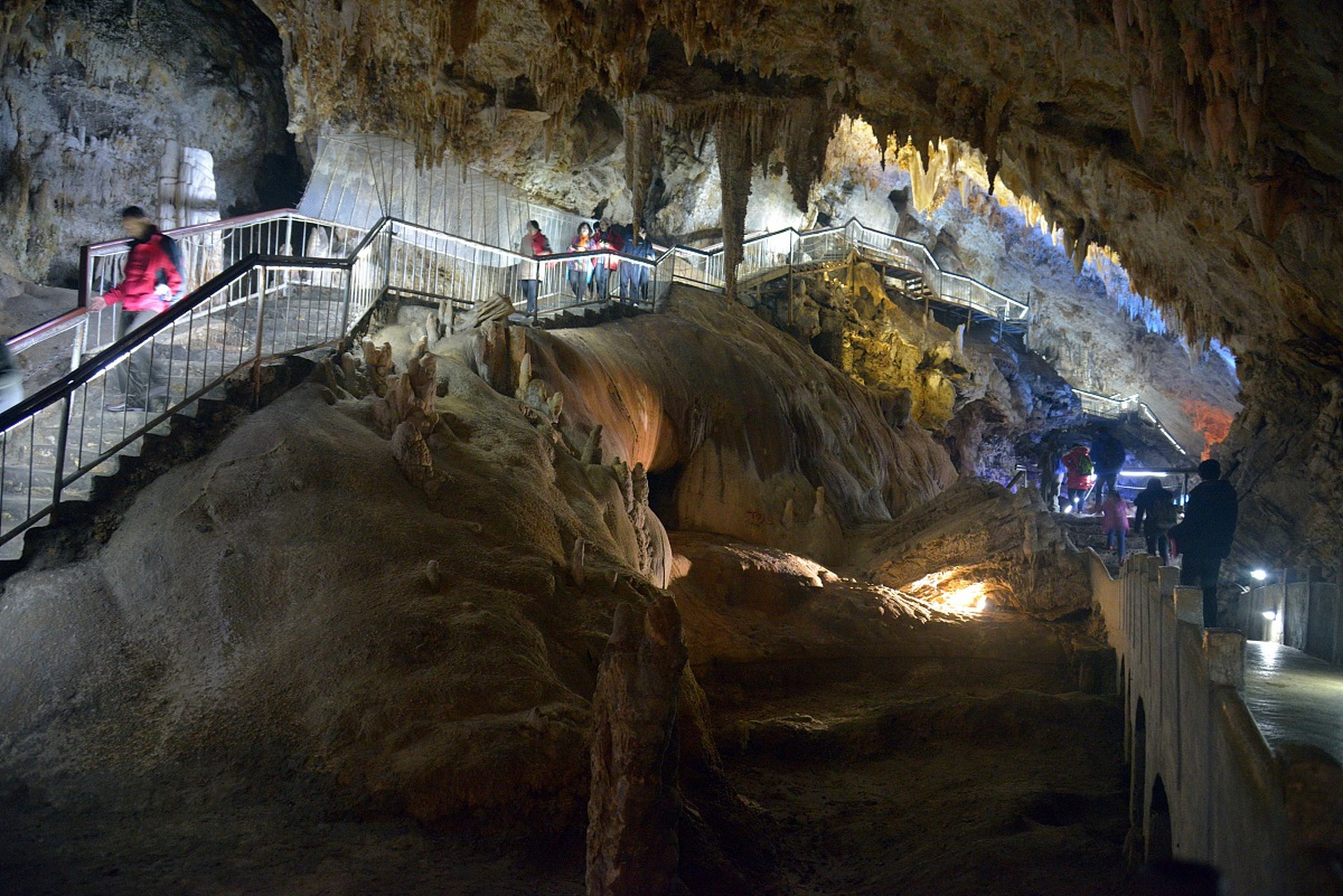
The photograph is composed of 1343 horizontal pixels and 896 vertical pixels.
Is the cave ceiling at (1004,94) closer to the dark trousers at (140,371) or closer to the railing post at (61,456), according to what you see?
the dark trousers at (140,371)

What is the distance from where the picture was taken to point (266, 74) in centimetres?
2262

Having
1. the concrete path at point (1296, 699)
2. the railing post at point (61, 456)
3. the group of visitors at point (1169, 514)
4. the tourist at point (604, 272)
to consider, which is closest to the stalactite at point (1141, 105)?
the group of visitors at point (1169, 514)

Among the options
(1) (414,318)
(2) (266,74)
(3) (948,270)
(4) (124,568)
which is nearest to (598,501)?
(1) (414,318)

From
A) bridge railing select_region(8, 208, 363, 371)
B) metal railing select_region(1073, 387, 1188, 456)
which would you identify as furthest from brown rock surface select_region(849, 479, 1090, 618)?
metal railing select_region(1073, 387, 1188, 456)

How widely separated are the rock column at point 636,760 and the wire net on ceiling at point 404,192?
15663 millimetres

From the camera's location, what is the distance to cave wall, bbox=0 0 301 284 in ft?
61.3

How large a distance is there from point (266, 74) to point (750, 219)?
1256cm

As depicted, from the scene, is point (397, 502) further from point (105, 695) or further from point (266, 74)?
point (266, 74)

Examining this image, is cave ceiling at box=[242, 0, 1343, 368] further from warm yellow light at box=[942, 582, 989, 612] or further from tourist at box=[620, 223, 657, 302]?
warm yellow light at box=[942, 582, 989, 612]

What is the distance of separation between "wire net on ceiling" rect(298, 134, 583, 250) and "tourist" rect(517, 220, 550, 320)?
93.5 inches

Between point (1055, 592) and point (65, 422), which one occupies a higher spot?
point (65, 422)

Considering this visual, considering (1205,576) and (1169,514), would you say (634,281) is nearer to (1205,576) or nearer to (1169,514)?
(1169,514)

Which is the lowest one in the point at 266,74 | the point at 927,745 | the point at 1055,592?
the point at 927,745

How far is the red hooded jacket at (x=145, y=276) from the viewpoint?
997 cm
